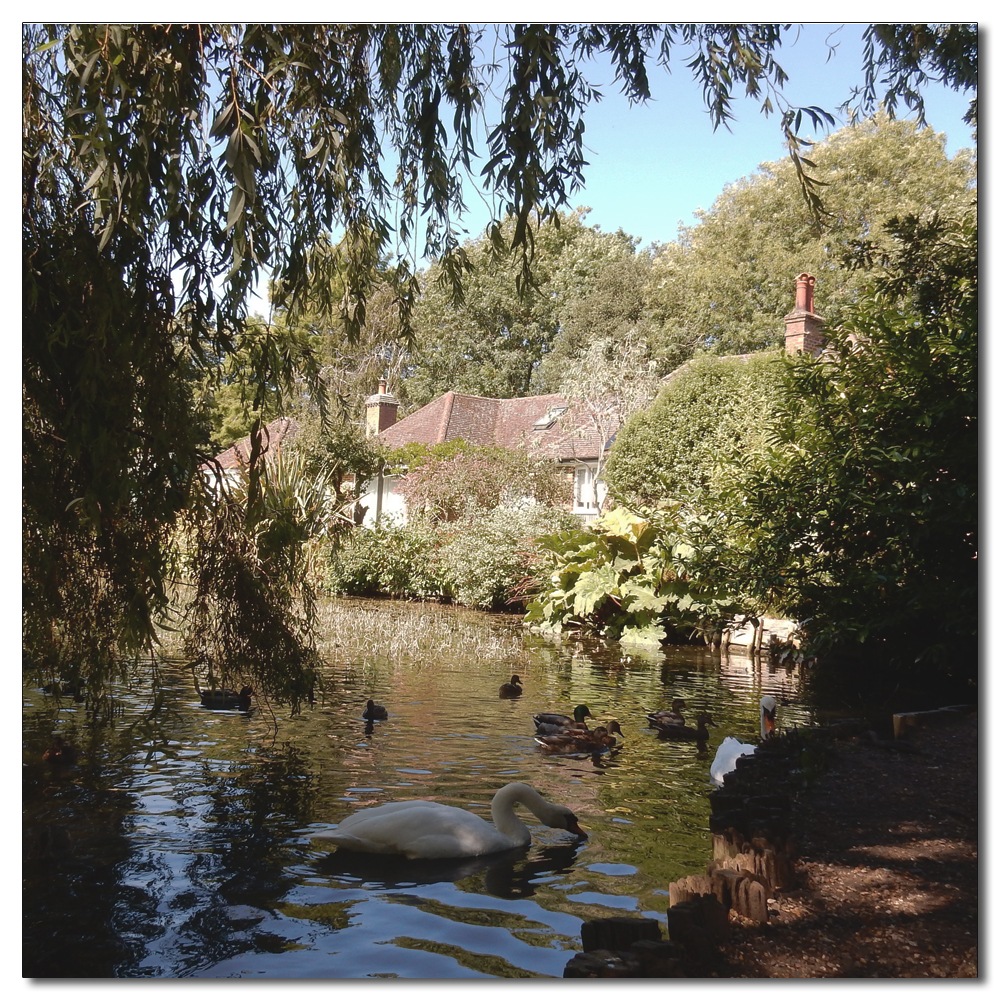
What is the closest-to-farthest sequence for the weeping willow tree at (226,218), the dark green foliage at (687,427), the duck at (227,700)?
the weeping willow tree at (226,218) → the duck at (227,700) → the dark green foliage at (687,427)

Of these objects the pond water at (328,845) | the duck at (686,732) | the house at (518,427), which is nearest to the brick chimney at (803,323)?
the house at (518,427)

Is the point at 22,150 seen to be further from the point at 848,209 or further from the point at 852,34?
the point at 848,209

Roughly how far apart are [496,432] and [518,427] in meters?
1.32

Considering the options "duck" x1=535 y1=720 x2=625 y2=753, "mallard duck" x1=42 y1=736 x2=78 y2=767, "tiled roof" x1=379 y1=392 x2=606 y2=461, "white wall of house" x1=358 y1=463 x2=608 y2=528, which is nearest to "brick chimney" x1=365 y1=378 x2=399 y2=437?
"tiled roof" x1=379 y1=392 x2=606 y2=461

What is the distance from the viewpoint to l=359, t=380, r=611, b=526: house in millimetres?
17266

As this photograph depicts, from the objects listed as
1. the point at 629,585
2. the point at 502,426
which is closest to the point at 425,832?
A: the point at 629,585

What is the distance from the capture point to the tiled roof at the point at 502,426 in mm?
17109

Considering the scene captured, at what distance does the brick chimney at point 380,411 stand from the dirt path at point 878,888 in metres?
10.0

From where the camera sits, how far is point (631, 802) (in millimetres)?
5293

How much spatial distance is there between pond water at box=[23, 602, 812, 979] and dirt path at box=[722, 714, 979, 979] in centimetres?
61

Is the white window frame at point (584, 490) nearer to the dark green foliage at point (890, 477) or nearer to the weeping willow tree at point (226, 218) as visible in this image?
the dark green foliage at point (890, 477)

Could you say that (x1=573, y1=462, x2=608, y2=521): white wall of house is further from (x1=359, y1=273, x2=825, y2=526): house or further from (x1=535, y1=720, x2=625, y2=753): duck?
(x1=535, y1=720, x2=625, y2=753): duck

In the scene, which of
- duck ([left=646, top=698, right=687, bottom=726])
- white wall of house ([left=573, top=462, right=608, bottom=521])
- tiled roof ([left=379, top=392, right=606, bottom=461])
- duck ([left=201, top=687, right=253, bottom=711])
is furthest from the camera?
white wall of house ([left=573, top=462, right=608, bottom=521])

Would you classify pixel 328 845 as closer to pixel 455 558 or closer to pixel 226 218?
pixel 226 218
